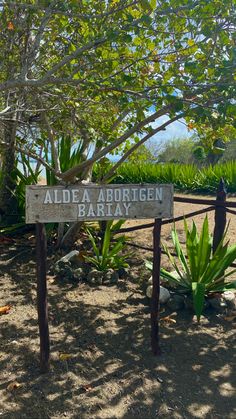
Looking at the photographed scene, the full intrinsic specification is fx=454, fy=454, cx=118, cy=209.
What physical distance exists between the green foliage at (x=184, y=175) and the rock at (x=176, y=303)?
927 cm

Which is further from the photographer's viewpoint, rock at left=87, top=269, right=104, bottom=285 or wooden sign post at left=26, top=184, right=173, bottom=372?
rock at left=87, top=269, right=104, bottom=285

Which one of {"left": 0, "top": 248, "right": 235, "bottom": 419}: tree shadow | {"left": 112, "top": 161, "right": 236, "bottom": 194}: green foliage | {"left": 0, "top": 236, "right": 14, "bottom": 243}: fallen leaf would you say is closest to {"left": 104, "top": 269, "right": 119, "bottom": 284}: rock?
Answer: {"left": 0, "top": 248, "right": 235, "bottom": 419}: tree shadow

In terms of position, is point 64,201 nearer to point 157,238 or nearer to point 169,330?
point 157,238

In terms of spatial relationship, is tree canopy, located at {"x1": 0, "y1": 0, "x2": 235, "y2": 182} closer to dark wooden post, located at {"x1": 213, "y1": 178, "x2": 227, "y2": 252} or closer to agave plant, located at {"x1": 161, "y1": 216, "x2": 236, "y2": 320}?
dark wooden post, located at {"x1": 213, "y1": 178, "x2": 227, "y2": 252}

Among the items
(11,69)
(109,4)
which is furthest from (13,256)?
(109,4)

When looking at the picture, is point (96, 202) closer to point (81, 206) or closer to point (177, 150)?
point (81, 206)

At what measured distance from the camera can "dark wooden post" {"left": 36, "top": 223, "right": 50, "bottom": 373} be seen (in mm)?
3211

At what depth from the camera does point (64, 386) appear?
311 centimetres

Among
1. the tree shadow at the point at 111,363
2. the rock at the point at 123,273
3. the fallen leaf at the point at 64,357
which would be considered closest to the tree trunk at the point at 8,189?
the rock at the point at 123,273

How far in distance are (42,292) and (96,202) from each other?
754mm

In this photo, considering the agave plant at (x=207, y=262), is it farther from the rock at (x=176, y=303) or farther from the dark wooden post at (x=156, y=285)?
the dark wooden post at (x=156, y=285)

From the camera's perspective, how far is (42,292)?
3264 millimetres

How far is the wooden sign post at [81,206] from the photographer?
10.4 ft

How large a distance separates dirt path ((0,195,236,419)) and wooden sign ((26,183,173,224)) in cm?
111
